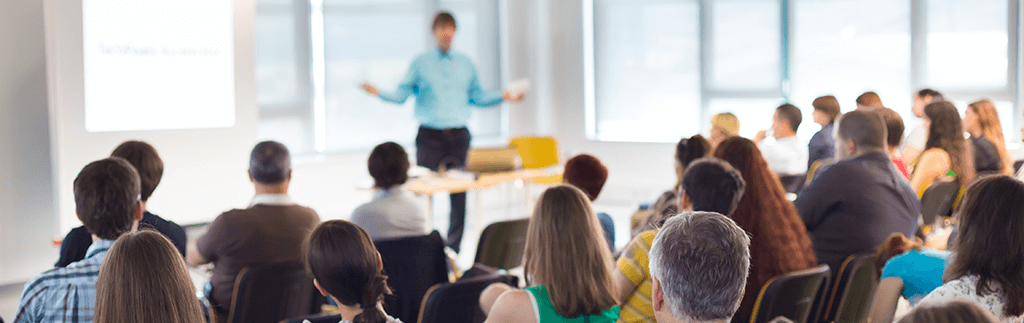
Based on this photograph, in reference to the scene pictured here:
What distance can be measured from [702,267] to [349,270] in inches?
32.1

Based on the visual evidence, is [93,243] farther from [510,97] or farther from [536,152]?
[536,152]

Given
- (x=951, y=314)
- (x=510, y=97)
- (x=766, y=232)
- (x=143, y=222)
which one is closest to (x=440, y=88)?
(x=510, y=97)

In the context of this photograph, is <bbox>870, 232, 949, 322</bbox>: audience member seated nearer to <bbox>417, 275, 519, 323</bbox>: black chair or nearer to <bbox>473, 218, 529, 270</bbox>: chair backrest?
<bbox>417, 275, 519, 323</bbox>: black chair

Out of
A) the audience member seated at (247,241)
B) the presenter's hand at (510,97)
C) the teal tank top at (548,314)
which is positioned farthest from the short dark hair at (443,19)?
the teal tank top at (548,314)

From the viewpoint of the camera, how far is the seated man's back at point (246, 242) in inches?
114

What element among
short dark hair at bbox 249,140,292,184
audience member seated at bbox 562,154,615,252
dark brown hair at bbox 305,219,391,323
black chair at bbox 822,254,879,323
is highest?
short dark hair at bbox 249,140,292,184

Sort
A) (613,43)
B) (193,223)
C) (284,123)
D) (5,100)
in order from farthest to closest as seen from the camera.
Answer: (613,43) < (284,123) < (193,223) < (5,100)

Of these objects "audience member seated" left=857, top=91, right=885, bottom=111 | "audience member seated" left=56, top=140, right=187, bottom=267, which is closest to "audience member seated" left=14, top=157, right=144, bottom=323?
"audience member seated" left=56, top=140, right=187, bottom=267

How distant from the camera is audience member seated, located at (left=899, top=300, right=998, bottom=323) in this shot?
910mm

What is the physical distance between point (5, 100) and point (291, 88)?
2.40 meters

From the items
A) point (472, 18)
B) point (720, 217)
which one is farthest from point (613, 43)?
point (720, 217)

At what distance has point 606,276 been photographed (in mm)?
2107

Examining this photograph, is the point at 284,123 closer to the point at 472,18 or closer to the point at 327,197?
the point at 327,197

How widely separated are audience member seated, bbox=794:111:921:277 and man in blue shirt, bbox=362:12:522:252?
3.11 metres
